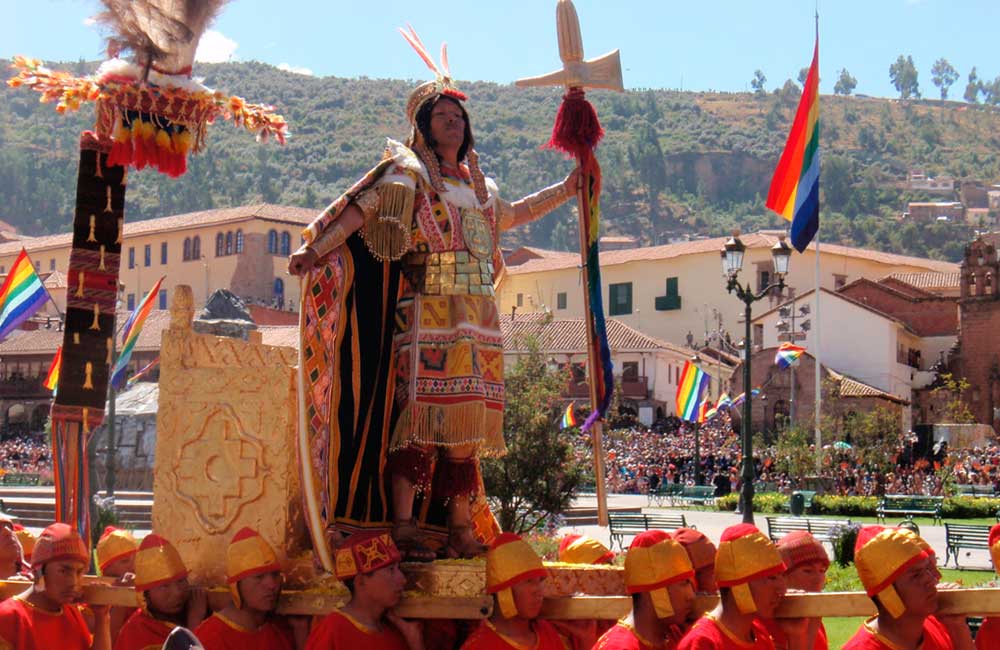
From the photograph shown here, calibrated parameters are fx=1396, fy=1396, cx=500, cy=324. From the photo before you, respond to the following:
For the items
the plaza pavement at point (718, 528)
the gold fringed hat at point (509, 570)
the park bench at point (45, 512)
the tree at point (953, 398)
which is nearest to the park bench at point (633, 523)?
the plaza pavement at point (718, 528)

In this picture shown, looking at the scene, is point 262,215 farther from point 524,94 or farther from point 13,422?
point 524,94

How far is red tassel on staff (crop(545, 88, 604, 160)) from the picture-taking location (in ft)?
22.6

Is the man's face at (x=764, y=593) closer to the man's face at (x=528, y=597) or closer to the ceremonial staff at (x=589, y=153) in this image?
the man's face at (x=528, y=597)

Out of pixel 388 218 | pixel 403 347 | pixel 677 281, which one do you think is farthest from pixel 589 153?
pixel 677 281

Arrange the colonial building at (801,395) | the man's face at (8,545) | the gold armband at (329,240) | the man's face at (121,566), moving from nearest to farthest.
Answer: the gold armband at (329,240)
the man's face at (8,545)
the man's face at (121,566)
the colonial building at (801,395)

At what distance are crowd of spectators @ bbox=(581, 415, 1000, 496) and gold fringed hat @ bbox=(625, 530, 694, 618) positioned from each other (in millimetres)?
26376

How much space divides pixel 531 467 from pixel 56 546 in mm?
12954

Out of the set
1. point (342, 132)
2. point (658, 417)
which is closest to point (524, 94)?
point (342, 132)

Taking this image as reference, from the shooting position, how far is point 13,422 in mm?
60156

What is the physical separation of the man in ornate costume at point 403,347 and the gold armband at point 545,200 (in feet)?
1.74

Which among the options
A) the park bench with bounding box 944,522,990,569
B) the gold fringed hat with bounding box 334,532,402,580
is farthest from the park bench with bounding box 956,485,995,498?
the gold fringed hat with bounding box 334,532,402,580

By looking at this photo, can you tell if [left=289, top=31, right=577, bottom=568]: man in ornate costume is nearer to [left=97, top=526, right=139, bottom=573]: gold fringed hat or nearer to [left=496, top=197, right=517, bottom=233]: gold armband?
[left=496, top=197, right=517, bottom=233]: gold armband

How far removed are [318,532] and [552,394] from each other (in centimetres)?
1355

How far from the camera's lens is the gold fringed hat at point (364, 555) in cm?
539
